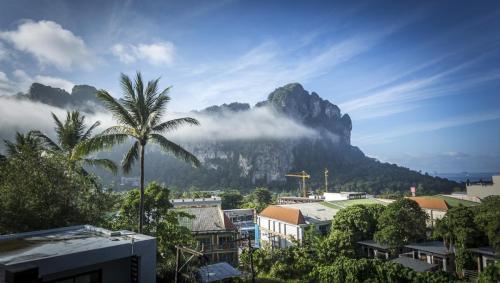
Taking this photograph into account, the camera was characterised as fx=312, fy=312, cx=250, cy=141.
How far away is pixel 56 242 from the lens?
38.5 feet

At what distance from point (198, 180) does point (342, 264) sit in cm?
16504

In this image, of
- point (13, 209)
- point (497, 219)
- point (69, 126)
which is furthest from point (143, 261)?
point (497, 219)

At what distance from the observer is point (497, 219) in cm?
2580

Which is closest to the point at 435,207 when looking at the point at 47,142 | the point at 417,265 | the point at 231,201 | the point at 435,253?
the point at 435,253

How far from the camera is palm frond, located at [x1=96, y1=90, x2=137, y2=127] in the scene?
15695mm

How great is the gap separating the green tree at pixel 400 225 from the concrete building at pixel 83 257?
2798cm

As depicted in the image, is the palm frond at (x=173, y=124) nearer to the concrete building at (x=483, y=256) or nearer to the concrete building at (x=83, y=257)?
the concrete building at (x=83, y=257)

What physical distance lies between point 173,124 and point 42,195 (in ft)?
24.7

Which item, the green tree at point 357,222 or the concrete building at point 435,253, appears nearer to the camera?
the concrete building at point 435,253

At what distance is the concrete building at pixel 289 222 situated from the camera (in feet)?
142

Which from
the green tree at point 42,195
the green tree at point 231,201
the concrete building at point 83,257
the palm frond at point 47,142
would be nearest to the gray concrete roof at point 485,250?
the concrete building at point 83,257

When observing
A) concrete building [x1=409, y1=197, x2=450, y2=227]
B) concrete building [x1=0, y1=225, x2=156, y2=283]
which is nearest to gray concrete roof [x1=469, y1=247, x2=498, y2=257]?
concrete building [x1=409, y1=197, x2=450, y2=227]

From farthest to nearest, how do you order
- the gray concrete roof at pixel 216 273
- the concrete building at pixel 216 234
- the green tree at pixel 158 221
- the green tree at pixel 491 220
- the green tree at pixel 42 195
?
the concrete building at pixel 216 234, the green tree at pixel 491 220, the green tree at pixel 158 221, the gray concrete roof at pixel 216 273, the green tree at pixel 42 195

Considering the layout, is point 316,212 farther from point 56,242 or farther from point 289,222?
point 56,242
